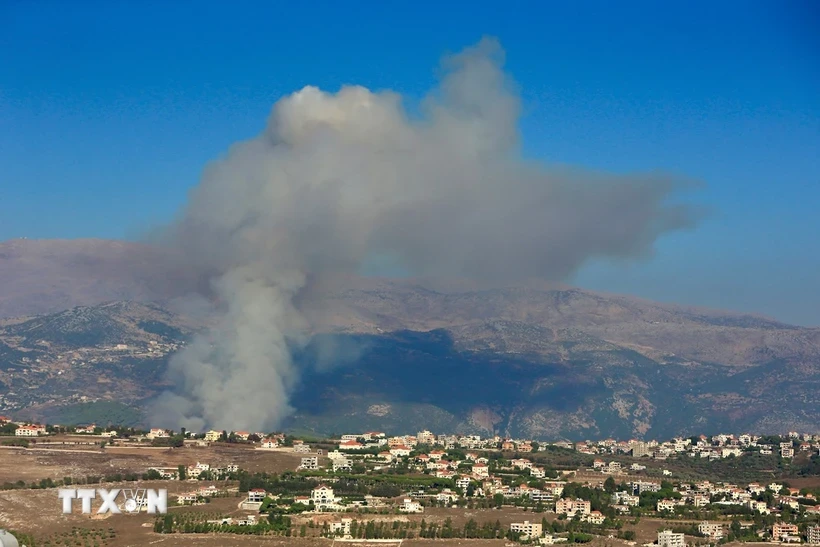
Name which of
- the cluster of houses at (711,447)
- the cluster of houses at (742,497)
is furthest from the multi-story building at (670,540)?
the cluster of houses at (711,447)

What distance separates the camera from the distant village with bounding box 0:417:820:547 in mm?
66812

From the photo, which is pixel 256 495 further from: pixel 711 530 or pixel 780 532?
pixel 780 532

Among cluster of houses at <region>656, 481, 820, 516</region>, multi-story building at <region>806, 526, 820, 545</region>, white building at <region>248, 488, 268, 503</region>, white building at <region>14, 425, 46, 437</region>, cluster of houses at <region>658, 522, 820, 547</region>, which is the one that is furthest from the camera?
white building at <region>14, 425, 46, 437</region>

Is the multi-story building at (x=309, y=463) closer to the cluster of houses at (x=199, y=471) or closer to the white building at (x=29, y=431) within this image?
the cluster of houses at (x=199, y=471)

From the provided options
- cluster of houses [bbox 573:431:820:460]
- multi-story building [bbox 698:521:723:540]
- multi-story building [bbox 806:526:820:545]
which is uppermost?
cluster of houses [bbox 573:431:820:460]

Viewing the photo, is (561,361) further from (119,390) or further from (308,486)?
(308,486)

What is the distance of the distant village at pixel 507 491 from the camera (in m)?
66.8

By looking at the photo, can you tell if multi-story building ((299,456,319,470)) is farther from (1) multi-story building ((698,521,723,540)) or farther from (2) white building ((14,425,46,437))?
(1) multi-story building ((698,521,723,540))

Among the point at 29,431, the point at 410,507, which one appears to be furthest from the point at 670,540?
the point at 29,431

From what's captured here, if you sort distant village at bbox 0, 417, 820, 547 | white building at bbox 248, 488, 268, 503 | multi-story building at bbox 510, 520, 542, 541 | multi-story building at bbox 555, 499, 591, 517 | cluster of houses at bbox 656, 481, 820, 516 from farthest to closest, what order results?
cluster of houses at bbox 656, 481, 820, 516
multi-story building at bbox 555, 499, 591, 517
white building at bbox 248, 488, 268, 503
distant village at bbox 0, 417, 820, 547
multi-story building at bbox 510, 520, 542, 541

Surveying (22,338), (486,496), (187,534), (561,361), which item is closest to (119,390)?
(22,338)

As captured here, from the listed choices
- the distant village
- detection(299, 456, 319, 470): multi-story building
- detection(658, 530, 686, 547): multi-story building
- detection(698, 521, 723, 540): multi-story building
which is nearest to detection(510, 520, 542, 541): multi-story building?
the distant village

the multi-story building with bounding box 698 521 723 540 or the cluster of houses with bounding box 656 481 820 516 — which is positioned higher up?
the cluster of houses with bounding box 656 481 820 516

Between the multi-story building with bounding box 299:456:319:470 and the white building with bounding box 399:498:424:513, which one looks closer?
the white building with bounding box 399:498:424:513
